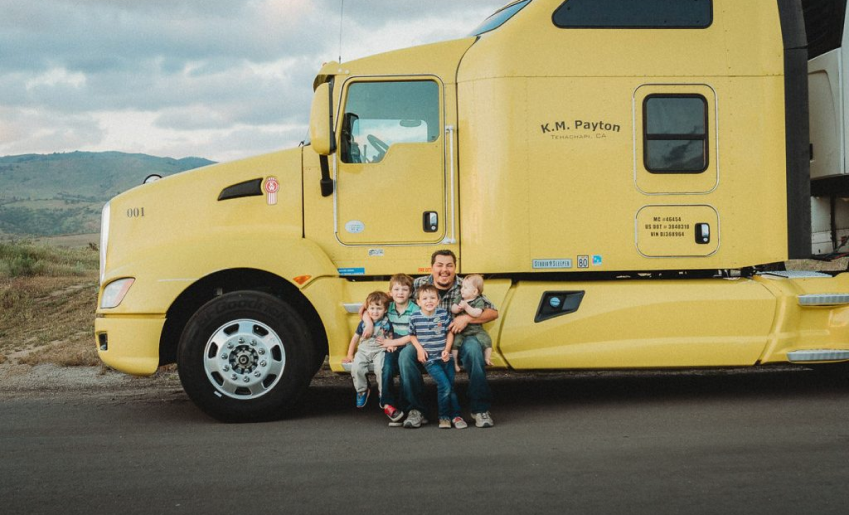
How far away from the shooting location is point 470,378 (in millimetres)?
6793

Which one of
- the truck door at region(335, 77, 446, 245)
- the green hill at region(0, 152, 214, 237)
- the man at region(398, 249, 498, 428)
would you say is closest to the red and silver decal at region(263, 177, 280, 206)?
the truck door at region(335, 77, 446, 245)

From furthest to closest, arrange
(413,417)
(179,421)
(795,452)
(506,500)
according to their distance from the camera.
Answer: (179,421)
(413,417)
(795,452)
(506,500)

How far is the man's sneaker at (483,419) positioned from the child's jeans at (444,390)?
0.47ft

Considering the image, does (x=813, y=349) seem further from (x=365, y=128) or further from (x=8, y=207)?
(x=8, y=207)

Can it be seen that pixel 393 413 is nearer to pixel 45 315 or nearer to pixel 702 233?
pixel 702 233

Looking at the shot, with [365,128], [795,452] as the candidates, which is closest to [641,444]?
[795,452]

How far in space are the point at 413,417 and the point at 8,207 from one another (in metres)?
133

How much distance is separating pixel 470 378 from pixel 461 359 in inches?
7.2

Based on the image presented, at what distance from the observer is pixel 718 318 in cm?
725

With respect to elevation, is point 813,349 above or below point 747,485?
above

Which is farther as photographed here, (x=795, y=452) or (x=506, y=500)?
(x=795, y=452)

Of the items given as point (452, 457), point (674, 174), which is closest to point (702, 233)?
point (674, 174)

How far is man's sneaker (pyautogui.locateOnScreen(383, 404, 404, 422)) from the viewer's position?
22.4ft

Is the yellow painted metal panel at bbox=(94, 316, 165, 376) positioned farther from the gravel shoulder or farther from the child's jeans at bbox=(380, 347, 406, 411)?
the child's jeans at bbox=(380, 347, 406, 411)
